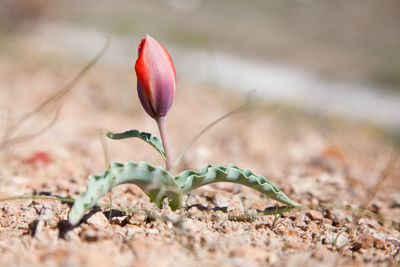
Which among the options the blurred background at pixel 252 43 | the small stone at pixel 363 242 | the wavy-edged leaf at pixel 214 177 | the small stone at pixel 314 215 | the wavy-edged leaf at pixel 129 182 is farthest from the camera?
the blurred background at pixel 252 43

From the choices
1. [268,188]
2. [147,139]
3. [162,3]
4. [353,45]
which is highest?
[162,3]

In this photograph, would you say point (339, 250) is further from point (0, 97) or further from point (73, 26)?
point (73, 26)

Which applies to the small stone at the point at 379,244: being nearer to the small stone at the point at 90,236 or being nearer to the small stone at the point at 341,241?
the small stone at the point at 341,241

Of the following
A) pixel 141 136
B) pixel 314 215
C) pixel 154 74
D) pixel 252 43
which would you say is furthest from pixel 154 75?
pixel 252 43

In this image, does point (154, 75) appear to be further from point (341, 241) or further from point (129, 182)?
point (341, 241)

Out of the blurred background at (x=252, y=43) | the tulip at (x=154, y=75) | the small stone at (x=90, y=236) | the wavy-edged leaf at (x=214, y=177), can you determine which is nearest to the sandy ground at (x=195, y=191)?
the small stone at (x=90, y=236)

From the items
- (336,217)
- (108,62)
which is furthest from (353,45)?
(336,217)
